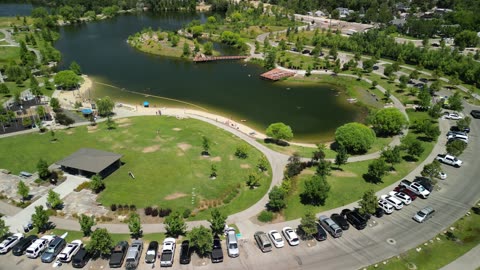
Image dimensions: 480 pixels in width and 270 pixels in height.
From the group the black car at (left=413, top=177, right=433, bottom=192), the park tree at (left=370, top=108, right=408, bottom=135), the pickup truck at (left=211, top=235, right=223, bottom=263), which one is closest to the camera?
the pickup truck at (left=211, top=235, right=223, bottom=263)

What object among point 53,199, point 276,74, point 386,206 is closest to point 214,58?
point 276,74

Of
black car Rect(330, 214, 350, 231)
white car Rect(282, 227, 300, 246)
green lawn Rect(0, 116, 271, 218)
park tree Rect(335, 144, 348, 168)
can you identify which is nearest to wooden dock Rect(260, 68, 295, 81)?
green lawn Rect(0, 116, 271, 218)

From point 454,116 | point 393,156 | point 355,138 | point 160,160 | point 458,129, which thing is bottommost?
point 160,160

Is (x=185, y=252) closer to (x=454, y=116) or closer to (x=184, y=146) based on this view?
(x=184, y=146)

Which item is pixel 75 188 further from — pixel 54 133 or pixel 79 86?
pixel 79 86

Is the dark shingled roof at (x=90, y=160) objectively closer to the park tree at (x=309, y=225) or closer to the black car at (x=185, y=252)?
the black car at (x=185, y=252)

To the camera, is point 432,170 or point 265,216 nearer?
point 265,216

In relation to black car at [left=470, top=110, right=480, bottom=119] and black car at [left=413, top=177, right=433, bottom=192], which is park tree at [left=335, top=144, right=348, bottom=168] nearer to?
black car at [left=413, top=177, right=433, bottom=192]
